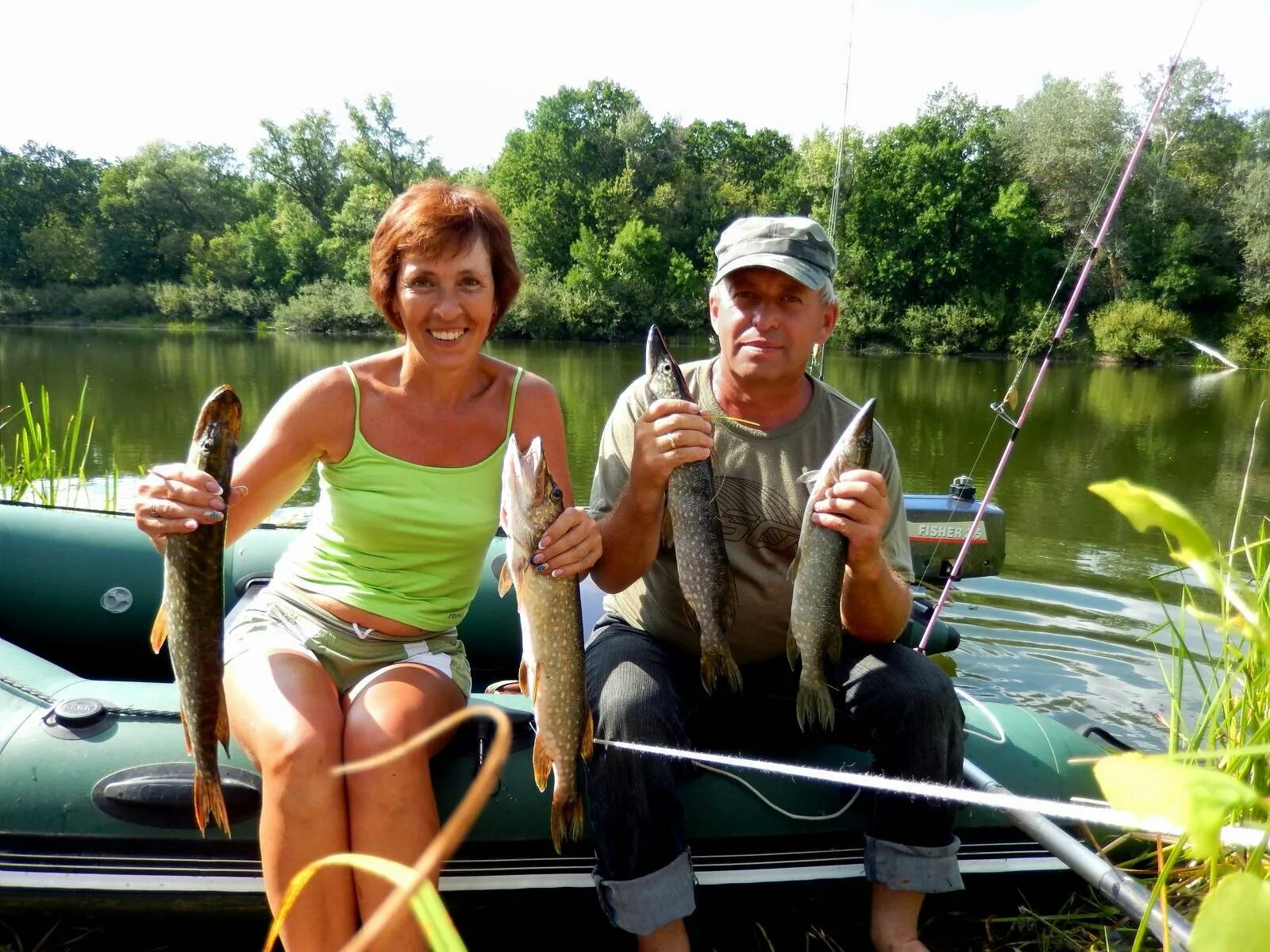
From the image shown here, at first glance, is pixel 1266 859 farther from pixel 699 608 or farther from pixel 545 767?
pixel 545 767

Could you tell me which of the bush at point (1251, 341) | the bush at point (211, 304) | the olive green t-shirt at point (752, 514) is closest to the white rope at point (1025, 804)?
the olive green t-shirt at point (752, 514)

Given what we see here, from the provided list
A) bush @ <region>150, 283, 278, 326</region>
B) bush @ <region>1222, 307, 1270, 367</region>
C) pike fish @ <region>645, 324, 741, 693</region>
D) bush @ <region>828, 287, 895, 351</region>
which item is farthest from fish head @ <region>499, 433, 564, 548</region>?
bush @ <region>150, 283, 278, 326</region>

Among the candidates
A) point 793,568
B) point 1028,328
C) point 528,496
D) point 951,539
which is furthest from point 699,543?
point 1028,328

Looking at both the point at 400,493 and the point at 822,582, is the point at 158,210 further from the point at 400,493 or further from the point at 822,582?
the point at 822,582

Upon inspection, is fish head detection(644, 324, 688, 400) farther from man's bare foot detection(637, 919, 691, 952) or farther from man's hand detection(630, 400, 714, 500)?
man's bare foot detection(637, 919, 691, 952)

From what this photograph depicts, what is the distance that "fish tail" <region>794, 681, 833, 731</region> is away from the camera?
2531 mm

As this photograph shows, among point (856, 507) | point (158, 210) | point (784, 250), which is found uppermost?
point (158, 210)

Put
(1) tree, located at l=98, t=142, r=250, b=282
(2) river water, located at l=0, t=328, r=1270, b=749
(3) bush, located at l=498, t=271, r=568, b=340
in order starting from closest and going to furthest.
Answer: (2) river water, located at l=0, t=328, r=1270, b=749 < (3) bush, located at l=498, t=271, r=568, b=340 < (1) tree, located at l=98, t=142, r=250, b=282

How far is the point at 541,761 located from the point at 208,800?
82 cm

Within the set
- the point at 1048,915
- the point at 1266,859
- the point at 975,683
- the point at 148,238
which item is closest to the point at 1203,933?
the point at 1266,859

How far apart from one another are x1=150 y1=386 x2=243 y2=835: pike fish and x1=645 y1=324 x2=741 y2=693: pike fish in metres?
1.08

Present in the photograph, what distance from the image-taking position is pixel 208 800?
2299 mm

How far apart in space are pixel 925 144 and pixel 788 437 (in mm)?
43801

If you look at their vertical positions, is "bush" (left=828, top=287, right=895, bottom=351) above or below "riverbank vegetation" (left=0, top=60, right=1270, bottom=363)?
below
